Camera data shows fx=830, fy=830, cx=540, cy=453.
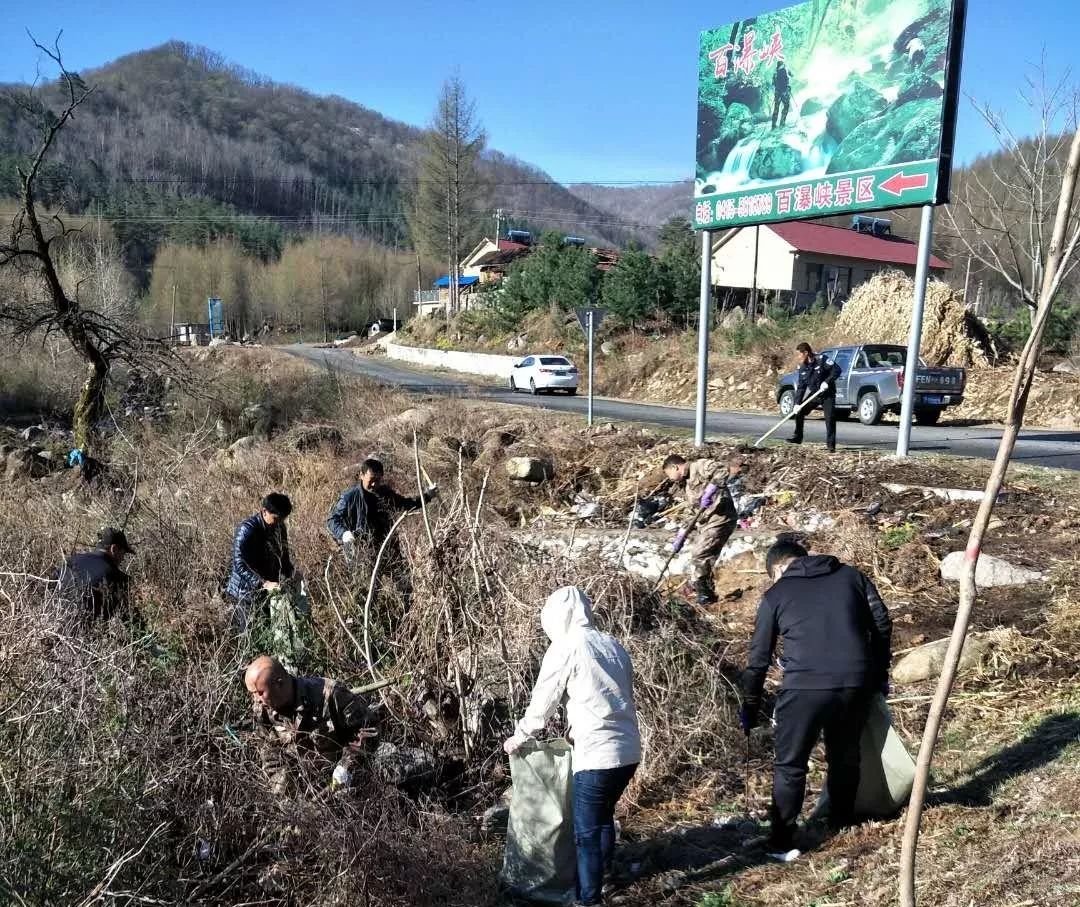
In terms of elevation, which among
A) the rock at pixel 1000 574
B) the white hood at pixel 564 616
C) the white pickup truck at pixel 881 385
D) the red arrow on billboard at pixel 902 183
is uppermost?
the red arrow on billboard at pixel 902 183

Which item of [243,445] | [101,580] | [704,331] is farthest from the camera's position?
[243,445]

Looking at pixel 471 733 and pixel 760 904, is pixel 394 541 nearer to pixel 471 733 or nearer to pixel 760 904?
pixel 471 733

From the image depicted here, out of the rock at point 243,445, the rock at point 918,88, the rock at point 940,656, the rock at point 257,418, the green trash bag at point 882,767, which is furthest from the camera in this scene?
the rock at point 257,418

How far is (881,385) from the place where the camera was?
16.2 m

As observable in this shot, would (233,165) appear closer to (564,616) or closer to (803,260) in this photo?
(803,260)

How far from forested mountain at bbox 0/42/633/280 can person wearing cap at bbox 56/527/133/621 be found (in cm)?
5204

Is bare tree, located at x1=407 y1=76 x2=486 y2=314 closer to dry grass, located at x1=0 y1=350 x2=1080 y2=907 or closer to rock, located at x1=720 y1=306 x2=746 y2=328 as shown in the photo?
rock, located at x1=720 y1=306 x2=746 y2=328

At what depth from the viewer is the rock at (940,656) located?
224 inches

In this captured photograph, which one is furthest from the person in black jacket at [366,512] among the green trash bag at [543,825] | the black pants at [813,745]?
the black pants at [813,745]

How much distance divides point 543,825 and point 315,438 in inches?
433

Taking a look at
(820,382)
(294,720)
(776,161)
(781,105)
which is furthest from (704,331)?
(294,720)

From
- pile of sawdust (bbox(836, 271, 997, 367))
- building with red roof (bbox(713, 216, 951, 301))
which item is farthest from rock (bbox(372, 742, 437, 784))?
building with red roof (bbox(713, 216, 951, 301))

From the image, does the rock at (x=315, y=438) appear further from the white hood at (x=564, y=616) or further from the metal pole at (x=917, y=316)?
the white hood at (x=564, y=616)

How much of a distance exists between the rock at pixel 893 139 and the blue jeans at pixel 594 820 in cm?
889
